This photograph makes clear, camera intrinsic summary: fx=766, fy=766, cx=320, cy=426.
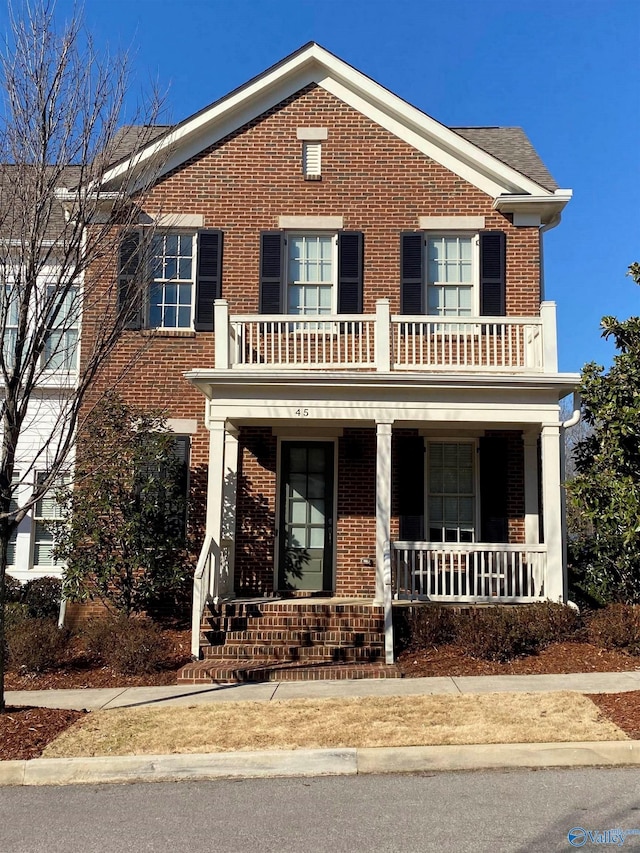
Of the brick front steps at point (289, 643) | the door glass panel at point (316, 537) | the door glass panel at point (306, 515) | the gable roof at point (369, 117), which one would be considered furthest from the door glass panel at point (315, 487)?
the gable roof at point (369, 117)

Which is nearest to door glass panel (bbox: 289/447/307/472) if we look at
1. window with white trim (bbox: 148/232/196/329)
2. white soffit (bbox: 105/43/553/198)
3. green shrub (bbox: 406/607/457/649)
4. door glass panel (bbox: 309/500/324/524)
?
door glass panel (bbox: 309/500/324/524)

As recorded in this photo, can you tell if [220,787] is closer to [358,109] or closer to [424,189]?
[424,189]

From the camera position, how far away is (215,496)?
10562mm

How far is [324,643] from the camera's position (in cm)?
992

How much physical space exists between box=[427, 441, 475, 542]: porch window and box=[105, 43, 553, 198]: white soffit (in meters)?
4.40

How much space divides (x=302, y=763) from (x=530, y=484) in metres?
7.27

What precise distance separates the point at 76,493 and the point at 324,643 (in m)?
4.15

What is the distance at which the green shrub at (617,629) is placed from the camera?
9.60 metres

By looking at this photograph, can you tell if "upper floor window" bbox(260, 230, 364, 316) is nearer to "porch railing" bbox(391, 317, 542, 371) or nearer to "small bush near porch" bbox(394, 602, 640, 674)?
"porch railing" bbox(391, 317, 542, 371)

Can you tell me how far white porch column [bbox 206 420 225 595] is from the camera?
34.2ft

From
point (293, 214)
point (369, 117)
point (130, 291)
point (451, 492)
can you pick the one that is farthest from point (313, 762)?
point (369, 117)

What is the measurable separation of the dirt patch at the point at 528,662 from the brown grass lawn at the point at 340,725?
4.30 feet

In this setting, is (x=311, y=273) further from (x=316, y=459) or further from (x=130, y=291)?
(x=130, y=291)

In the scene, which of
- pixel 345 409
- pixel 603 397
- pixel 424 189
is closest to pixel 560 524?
pixel 603 397
